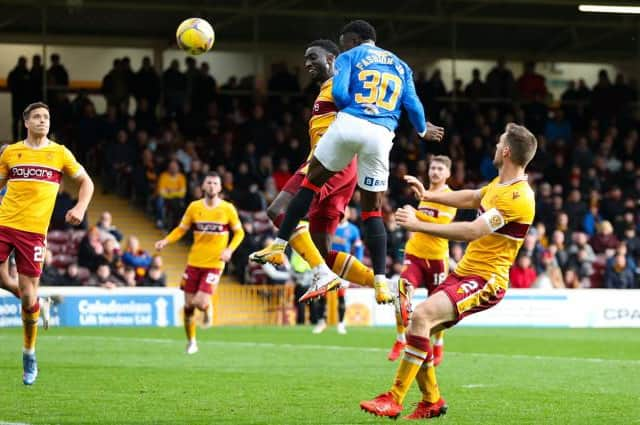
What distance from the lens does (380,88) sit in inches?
420

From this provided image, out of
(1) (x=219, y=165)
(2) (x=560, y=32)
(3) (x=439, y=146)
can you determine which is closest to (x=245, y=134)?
(1) (x=219, y=165)

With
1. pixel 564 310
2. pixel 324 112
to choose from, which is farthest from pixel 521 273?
pixel 324 112

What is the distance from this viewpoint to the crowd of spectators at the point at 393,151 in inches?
1117

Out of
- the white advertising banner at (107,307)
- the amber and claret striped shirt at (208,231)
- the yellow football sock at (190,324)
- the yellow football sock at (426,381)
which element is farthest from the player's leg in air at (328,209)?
the white advertising banner at (107,307)

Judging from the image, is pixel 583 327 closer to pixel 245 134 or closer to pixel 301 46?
pixel 245 134

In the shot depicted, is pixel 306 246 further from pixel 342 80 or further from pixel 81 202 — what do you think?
pixel 81 202

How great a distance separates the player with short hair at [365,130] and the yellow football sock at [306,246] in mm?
625

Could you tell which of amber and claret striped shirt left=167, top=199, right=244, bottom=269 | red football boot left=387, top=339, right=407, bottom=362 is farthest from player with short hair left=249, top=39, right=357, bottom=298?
amber and claret striped shirt left=167, top=199, right=244, bottom=269

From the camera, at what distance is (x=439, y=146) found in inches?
1280

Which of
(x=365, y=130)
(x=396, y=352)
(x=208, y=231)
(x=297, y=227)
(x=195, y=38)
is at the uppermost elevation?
(x=195, y=38)

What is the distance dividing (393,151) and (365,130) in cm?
2063

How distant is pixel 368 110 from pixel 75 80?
2461cm

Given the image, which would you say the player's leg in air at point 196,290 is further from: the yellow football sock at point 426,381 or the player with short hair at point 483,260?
the player with short hair at point 483,260

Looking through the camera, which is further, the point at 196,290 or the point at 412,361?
the point at 196,290
